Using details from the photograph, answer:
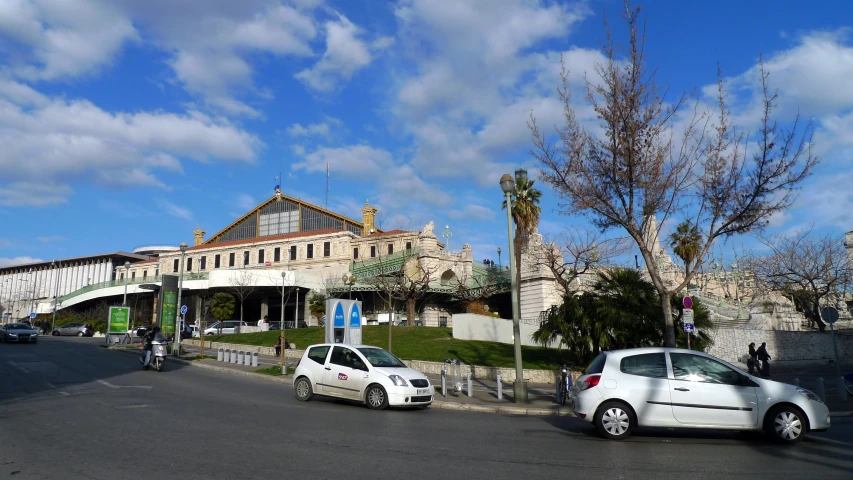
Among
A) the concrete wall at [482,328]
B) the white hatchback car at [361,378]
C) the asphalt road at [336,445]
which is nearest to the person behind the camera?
the asphalt road at [336,445]

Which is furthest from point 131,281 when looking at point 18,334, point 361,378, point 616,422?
point 616,422

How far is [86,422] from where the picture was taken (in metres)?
10.4

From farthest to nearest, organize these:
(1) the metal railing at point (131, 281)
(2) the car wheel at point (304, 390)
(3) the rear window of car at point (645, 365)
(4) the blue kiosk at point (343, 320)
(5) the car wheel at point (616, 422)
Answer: (1) the metal railing at point (131, 281)
(4) the blue kiosk at point (343, 320)
(2) the car wheel at point (304, 390)
(3) the rear window of car at point (645, 365)
(5) the car wheel at point (616, 422)

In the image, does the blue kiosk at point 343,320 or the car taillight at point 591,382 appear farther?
the blue kiosk at point 343,320

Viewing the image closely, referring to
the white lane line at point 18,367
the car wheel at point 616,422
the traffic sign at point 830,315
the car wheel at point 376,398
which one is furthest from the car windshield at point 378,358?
the white lane line at point 18,367

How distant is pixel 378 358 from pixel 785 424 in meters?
8.80

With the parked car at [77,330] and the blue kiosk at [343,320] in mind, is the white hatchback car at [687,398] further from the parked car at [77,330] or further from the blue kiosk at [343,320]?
the parked car at [77,330]

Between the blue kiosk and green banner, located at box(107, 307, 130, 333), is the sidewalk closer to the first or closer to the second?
the blue kiosk

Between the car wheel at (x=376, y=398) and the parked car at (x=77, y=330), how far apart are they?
48138mm

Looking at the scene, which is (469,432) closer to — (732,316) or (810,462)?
(810,462)

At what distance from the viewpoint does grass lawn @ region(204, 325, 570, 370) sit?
25987 millimetres

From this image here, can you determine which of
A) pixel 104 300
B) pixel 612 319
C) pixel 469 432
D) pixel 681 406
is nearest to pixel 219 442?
pixel 469 432

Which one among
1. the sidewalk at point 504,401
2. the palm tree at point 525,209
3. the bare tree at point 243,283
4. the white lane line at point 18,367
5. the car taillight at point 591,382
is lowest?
the sidewalk at point 504,401

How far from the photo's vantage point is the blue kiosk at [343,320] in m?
20.0
